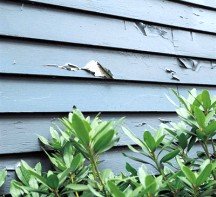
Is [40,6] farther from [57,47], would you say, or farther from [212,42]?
[212,42]

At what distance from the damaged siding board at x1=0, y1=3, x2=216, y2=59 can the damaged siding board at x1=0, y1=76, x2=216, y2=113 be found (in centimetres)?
20

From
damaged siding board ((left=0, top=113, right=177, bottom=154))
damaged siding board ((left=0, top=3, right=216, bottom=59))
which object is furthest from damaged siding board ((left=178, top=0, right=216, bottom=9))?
damaged siding board ((left=0, top=113, right=177, bottom=154))

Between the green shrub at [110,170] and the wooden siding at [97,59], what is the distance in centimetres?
12

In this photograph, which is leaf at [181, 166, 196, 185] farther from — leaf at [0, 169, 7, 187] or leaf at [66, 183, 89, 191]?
leaf at [0, 169, 7, 187]

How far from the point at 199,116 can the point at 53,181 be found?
55 centimetres

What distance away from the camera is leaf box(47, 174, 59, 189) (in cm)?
101

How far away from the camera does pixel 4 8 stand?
1.43 metres

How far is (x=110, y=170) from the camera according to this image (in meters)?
1.24

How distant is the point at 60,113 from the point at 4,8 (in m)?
0.50

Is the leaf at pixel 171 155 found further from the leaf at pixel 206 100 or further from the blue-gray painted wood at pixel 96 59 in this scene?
the blue-gray painted wood at pixel 96 59

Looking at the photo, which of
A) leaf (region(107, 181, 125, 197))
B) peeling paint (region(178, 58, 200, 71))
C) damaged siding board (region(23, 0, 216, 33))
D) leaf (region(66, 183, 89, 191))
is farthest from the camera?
peeling paint (region(178, 58, 200, 71))

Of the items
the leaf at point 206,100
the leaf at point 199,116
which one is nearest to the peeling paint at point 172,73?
the leaf at point 206,100

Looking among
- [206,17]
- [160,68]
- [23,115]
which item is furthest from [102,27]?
[206,17]

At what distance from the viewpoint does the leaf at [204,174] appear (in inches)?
40.1
